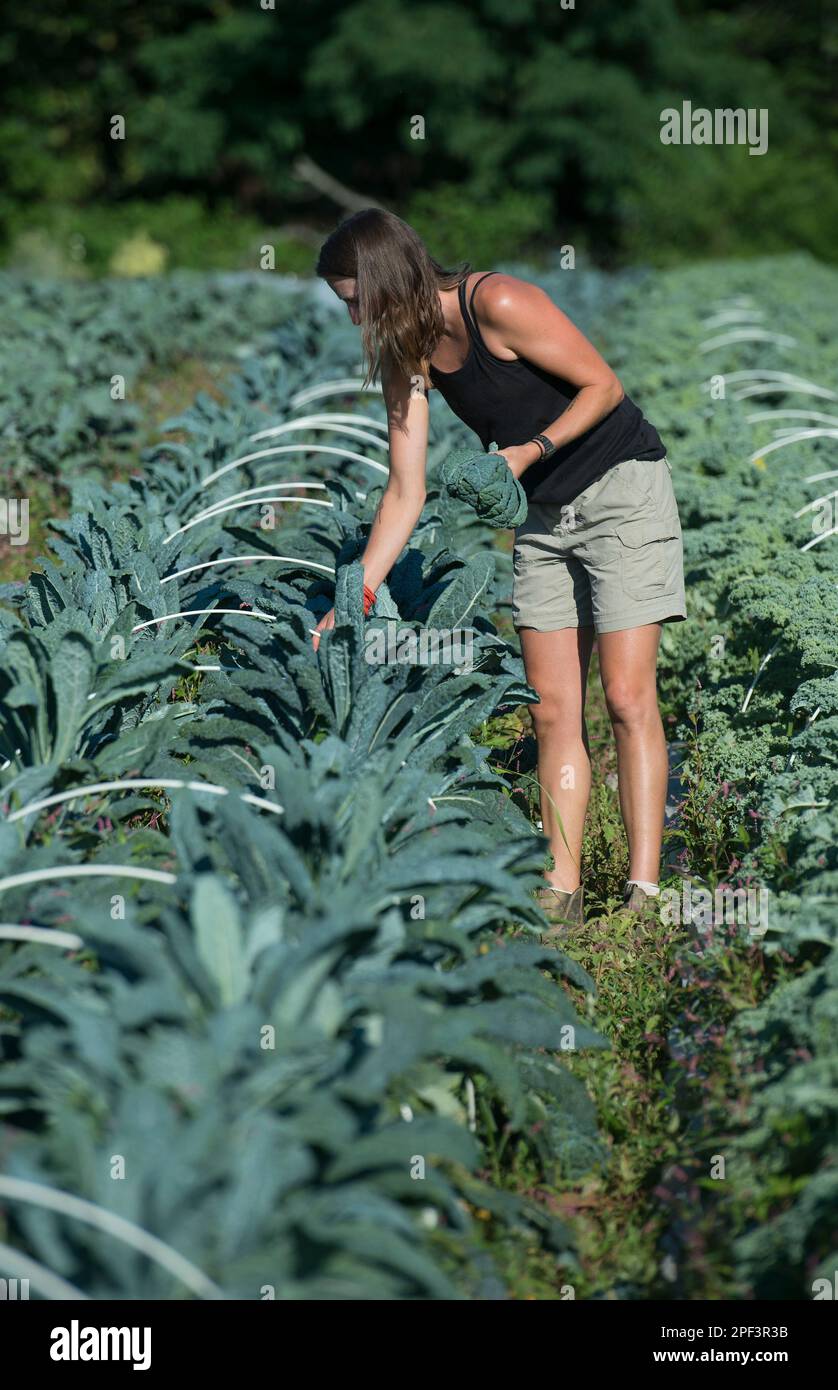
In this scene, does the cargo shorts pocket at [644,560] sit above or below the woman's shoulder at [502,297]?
below

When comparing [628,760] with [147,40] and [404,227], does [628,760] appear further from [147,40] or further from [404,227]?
[147,40]

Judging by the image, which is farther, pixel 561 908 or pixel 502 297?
pixel 561 908

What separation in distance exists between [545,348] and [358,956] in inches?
59.4

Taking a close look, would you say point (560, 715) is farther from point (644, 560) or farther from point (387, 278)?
point (387, 278)

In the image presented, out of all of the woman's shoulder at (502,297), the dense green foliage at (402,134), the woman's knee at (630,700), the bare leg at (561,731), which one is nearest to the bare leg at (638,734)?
the woman's knee at (630,700)

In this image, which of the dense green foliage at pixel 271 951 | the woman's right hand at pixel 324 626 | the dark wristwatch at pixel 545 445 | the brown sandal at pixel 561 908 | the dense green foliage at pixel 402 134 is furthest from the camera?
the dense green foliage at pixel 402 134

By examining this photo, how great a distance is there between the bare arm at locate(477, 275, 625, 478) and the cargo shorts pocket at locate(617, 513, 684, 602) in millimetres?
281

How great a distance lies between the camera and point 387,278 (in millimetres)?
3068

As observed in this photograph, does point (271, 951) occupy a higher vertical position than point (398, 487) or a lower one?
lower

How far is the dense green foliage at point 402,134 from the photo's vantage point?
21.8m

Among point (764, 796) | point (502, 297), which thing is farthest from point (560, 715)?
point (502, 297)

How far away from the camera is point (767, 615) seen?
4.09 m

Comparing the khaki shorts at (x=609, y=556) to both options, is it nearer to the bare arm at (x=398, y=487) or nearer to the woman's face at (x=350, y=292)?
the bare arm at (x=398, y=487)
